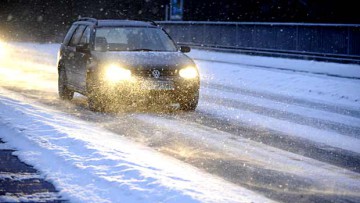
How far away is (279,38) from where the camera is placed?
25641 mm

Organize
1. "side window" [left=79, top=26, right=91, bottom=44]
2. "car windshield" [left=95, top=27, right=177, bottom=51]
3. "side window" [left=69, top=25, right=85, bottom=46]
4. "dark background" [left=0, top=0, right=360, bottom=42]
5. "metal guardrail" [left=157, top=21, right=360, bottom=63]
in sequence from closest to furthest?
Result: 1. "car windshield" [left=95, top=27, right=177, bottom=51]
2. "side window" [left=79, top=26, right=91, bottom=44]
3. "side window" [left=69, top=25, right=85, bottom=46]
4. "metal guardrail" [left=157, top=21, right=360, bottom=63]
5. "dark background" [left=0, top=0, right=360, bottom=42]

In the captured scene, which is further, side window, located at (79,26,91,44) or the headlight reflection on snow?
the headlight reflection on snow

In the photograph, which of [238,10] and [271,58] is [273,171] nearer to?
[271,58]

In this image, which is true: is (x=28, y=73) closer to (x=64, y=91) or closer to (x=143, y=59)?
(x=64, y=91)

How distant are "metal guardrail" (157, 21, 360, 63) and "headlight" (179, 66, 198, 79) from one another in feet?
37.3

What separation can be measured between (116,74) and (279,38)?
15528 millimetres

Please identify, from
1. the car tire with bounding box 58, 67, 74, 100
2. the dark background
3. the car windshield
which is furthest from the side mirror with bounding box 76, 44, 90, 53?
the dark background

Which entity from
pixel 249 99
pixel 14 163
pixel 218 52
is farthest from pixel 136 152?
pixel 218 52

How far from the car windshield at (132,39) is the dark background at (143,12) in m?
21.7

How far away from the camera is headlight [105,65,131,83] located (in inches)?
434

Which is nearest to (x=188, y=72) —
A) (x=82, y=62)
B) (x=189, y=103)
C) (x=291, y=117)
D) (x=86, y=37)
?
(x=189, y=103)

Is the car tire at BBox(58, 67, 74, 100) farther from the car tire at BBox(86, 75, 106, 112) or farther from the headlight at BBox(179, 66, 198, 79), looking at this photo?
the headlight at BBox(179, 66, 198, 79)

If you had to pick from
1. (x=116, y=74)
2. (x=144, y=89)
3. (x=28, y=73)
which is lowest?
(x=28, y=73)

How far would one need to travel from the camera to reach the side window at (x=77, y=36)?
42.6ft
